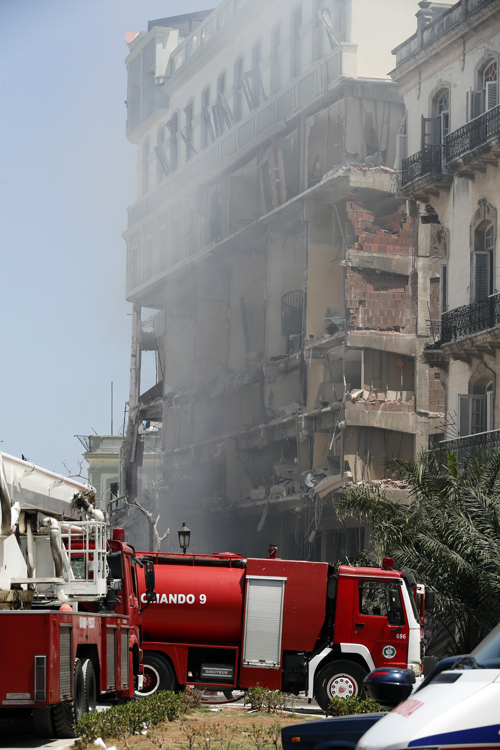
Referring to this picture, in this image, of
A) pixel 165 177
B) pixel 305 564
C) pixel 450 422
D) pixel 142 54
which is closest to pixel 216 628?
pixel 305 564

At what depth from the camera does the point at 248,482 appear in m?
64.7

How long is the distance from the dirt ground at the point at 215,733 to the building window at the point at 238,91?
4978 centimetres

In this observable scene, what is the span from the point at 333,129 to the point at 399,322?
1002 centimetres

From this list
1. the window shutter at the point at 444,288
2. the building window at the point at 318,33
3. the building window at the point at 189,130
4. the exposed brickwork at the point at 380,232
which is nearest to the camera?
the window shutter at the point at 444,288

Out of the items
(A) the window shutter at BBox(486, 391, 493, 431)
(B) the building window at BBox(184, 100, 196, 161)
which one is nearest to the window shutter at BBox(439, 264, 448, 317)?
(A) the window shutter at BBox(486, 391, 493, 431)

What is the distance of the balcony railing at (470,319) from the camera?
3748 cm

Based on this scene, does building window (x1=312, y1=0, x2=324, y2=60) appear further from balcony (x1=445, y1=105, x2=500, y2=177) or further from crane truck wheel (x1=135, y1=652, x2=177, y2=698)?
crane truck wheel (x1=135, y1=652, x2=177, y2=698)

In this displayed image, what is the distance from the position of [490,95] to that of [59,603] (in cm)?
2639

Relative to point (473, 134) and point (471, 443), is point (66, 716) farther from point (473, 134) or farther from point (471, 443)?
point (473, 134)

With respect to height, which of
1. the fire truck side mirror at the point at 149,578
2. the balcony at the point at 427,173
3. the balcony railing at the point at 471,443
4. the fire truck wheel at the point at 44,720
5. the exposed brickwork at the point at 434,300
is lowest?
the fire truck wheel at the point at 44,720

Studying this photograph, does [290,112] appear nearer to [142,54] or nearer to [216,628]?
[142,54]

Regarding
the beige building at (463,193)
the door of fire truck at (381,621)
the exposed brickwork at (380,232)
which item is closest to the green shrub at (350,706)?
the door of fire truck at (381,621)

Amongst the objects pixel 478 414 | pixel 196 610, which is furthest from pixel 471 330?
pixel 196 610

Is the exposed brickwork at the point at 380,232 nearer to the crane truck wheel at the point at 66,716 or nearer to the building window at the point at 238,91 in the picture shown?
the building window at the point at 238,91
